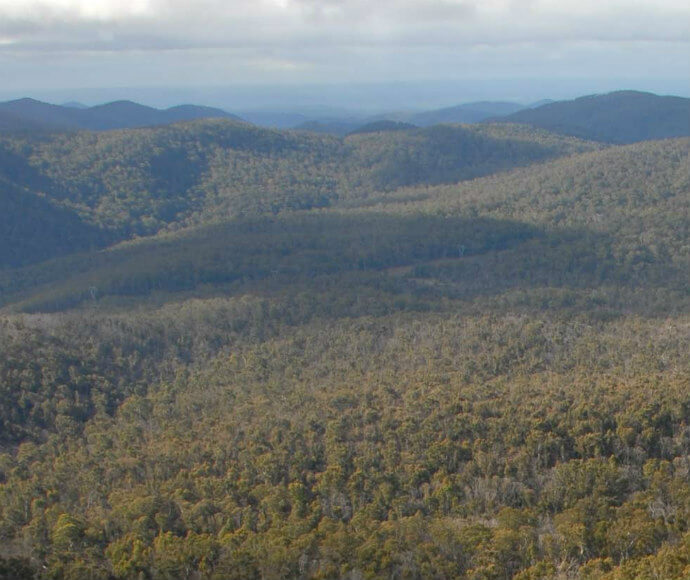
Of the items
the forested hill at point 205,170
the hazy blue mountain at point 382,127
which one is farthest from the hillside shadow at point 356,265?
the hazy blue mountain at point 382,127

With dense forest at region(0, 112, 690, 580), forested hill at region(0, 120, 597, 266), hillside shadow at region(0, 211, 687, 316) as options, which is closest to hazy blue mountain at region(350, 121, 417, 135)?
forested hill at region(0, 120, 597, 266)

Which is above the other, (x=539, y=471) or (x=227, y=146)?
(x=227, y=146)

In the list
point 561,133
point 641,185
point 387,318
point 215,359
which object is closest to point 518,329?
point 387,318

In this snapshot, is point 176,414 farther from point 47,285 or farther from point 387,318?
point 47,285

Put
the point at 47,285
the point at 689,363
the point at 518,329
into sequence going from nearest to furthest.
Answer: the point at 689,363
the point at 518,329
the point at 47,285

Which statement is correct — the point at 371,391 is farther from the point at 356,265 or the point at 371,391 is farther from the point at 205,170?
the point at 205,170

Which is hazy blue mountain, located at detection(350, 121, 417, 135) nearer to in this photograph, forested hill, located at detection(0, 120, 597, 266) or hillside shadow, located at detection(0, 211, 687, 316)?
forested hill, located at detection(0, 120, 597, 266)

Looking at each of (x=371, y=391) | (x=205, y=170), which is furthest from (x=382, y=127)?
(x=371, y=391)
